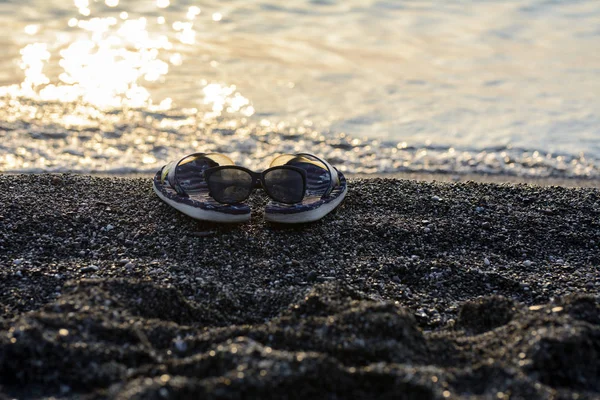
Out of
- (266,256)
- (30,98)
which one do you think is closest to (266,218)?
(266,256)

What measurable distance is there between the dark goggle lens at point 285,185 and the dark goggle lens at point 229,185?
118 mm

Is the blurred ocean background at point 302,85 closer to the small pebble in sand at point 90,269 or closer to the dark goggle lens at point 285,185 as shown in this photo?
the dark goggle lens at point 285,185

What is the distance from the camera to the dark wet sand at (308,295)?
86.5 inches

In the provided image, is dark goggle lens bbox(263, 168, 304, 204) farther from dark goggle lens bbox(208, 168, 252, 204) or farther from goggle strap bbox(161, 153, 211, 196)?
goggle strap bbox(161, 153, 211, 196)

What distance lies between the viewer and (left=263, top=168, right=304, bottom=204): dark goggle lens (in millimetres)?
3912

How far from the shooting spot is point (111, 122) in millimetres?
6457

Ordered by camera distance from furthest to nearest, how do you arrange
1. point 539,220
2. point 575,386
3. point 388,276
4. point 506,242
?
point 539,220 < point 506,242 < point 388,276 < point 575,386

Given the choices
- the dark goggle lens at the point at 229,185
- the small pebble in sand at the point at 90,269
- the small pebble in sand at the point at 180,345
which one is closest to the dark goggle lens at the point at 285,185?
the dark goggle lens at the point at 229,185

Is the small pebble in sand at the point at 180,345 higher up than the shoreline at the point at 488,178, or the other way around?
the small pebble in sand at the point at 180,345

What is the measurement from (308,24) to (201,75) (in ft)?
7.89

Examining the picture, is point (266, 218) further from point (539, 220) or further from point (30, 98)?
point (30, 98)

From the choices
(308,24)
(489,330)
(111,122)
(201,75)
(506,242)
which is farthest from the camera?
(308,24)

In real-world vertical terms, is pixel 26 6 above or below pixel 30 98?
above

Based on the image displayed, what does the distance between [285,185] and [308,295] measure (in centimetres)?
124
